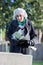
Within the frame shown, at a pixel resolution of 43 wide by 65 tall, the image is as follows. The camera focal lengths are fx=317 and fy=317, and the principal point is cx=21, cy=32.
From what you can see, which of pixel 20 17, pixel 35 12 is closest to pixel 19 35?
pixel 20 17

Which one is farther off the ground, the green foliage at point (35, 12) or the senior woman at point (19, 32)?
the green foliage at point (35, 12)

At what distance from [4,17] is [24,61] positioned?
9002 millimetres

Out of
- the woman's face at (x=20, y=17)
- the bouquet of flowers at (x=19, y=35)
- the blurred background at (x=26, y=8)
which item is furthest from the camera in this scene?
the blurred background at (x=26, y=8)

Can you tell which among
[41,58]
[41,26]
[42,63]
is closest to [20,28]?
[42,63]

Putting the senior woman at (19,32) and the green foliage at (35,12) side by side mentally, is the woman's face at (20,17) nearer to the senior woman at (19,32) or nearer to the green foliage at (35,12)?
the senior woman at (19,32)

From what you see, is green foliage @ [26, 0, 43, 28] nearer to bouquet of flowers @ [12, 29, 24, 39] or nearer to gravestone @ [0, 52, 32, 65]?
gravestone @ [0, 52, 32, 65]

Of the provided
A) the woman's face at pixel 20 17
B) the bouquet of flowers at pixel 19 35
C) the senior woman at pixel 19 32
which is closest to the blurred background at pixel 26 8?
the woman's face at pixel 20 17

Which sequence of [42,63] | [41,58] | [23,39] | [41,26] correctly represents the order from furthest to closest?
1. [41,26]
2. [41,58]
3. [42,63]
4. [23,39]

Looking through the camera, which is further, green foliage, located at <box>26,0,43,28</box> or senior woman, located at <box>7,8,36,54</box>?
green foliage, located at <box>26,0,43,28</box>

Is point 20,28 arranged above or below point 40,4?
below

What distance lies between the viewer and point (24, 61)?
6379mm

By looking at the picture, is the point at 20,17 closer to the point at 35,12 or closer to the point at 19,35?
the point at 19,35

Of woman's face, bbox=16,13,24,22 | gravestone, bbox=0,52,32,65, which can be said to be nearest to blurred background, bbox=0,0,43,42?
gravestone, bbox=0,52,32,65

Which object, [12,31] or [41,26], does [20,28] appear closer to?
[12,31]
